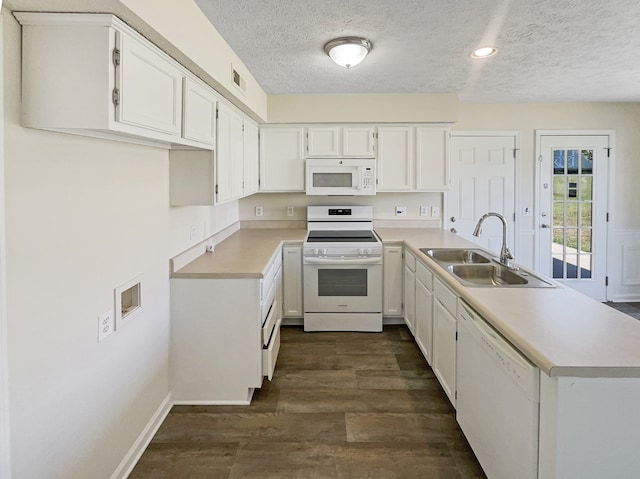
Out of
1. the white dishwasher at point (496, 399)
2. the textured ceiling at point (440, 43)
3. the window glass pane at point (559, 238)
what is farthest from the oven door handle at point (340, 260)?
the window glass pane at point (559, 238)

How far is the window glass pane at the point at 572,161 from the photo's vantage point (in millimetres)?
4766

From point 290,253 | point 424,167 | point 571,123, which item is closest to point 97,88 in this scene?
point 290,253

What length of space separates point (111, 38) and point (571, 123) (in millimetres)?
4771

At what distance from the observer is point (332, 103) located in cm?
423

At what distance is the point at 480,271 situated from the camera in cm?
291

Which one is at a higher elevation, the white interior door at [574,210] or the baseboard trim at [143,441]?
the white interior door at [574,210]

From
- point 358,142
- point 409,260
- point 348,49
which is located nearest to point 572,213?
point 409,260

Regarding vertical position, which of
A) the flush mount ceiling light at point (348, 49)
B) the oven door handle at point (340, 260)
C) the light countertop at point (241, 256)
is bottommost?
the oven door handle at point (340, 260)

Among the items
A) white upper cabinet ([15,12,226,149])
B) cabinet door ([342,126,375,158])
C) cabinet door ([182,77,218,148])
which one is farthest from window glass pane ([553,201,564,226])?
Result: white upper cabinet ([15,12,226,149])

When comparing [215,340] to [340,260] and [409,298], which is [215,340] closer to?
[340,260]

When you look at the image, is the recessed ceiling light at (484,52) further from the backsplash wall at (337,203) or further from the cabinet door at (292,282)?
the cabinet door at (292,282)

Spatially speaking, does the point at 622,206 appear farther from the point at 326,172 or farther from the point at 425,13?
the point at 425,13

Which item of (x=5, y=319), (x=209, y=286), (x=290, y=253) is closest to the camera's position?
(x=5, y=319)

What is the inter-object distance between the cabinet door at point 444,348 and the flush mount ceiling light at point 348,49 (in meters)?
1.61
